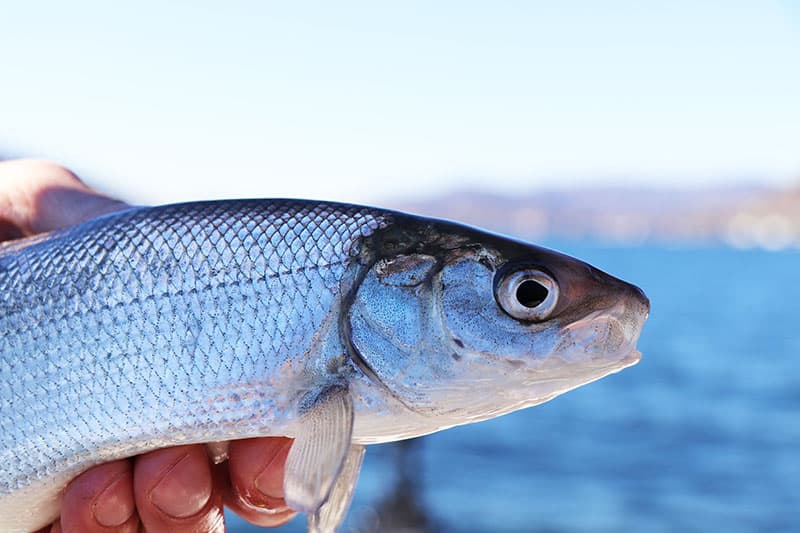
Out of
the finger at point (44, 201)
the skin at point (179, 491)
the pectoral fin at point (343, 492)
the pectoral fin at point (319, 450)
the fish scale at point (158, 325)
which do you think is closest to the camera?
the pectoral fin at point (319, 450)

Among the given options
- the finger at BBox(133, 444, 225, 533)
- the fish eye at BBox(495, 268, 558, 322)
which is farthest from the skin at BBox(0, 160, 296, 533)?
the fish eye at BBox(495, 268, 558, 322)

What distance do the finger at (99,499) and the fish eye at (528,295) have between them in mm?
2072

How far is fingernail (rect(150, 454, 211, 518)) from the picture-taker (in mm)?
4047

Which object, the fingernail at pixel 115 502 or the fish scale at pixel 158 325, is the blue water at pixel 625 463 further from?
the fish scale at pixel 158 325

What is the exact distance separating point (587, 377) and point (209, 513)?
2150mm

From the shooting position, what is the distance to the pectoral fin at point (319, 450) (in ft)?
11.5

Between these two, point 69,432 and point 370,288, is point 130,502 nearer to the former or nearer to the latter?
point 69,432

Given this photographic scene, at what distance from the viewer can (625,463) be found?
27.9 m

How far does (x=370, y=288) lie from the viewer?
3701 mm

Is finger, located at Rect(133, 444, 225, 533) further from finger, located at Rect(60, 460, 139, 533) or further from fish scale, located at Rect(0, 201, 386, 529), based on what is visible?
fish scale, located at Rect(0, 201, 386, 529)

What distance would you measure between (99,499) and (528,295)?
2.34 metres

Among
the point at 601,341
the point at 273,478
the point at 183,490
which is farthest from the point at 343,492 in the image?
the point at 601,341

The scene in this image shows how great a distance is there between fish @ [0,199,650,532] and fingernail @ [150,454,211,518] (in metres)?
0.29

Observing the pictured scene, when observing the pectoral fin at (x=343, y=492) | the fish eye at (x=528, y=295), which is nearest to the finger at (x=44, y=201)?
the pectoral fin at (x=343, y=492)
